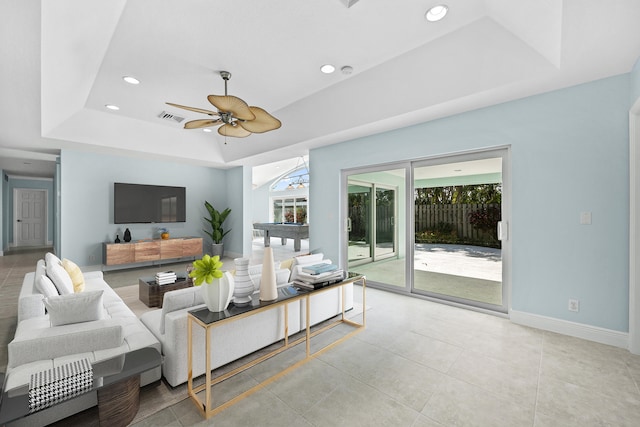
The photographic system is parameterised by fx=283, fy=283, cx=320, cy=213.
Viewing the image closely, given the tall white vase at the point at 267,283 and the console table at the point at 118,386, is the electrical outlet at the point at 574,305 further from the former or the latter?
the console table at the point at 118,386

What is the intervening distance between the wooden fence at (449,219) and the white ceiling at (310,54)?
1274mm

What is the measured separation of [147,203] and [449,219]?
6.29 meters

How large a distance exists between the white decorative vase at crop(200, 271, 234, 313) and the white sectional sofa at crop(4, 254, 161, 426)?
1.82 ft

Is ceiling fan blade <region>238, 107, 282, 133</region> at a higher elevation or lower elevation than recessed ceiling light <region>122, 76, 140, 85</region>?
lower

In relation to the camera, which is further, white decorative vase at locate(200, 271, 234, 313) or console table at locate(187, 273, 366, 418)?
white decorative vase at locate(200, 271, 234, 313)

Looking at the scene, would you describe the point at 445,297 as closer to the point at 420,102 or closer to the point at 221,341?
the point at 420,102

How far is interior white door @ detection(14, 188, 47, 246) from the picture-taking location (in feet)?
30.6

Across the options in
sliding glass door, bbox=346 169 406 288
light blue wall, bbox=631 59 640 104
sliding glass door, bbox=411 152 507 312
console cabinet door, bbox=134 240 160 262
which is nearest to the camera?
light blue wall, bbox=631 59 640 104

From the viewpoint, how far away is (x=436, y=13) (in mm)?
2266

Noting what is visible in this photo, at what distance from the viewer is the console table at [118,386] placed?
4.76 ft

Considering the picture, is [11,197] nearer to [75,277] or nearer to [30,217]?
[30,217]

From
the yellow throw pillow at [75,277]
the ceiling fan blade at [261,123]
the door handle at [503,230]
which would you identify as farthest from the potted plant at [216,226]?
the door handle at [503,230]

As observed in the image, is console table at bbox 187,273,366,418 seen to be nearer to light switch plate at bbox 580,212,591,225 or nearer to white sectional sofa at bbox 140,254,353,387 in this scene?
white sectional sofa at bbox 140,254,353,387

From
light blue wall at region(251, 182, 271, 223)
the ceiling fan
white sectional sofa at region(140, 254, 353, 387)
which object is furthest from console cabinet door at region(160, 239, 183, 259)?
light blue wall at region(251, 182, 271, 223)
